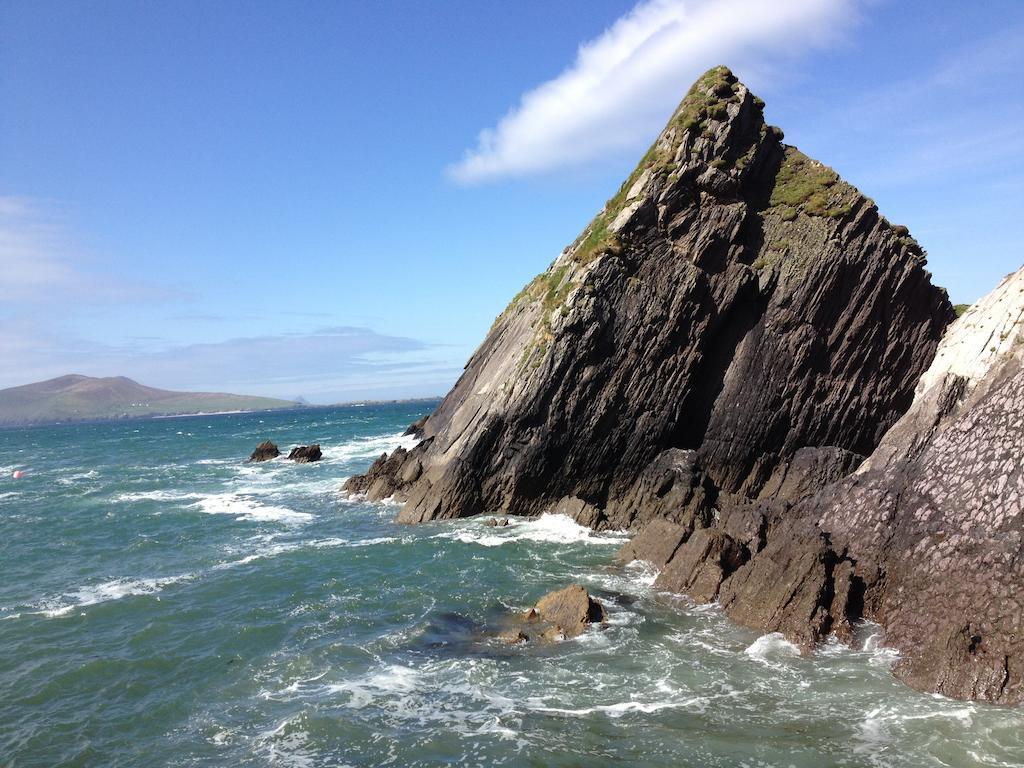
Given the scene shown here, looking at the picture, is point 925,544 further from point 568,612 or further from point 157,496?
point 157,496

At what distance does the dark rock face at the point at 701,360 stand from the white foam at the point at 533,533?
1288 mm

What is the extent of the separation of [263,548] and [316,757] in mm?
20160

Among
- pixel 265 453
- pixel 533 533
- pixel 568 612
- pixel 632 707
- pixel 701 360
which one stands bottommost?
pixel 632 707

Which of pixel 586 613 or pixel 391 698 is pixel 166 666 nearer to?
pixel 391 698

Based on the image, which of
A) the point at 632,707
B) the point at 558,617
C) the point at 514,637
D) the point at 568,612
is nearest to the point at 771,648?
the point at 632,707

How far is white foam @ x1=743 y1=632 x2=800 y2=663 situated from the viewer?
18.6 m

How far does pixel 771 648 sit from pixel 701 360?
19968 millimetres

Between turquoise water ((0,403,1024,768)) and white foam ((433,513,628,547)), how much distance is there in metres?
0.20

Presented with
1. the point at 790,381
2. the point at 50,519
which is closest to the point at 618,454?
the point at 790,381

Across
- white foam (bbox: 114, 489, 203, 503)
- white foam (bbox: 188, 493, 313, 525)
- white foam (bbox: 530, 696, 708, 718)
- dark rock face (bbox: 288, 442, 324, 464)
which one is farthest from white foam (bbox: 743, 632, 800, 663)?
dark rock face (bbox: 288, 442, 324, 464)

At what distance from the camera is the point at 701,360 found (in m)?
36.8

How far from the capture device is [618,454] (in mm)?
36375

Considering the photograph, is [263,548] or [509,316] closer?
[263,548]

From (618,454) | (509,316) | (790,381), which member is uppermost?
(509,316)
